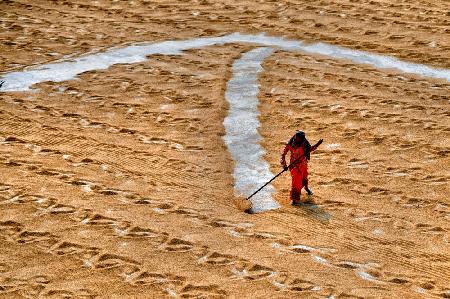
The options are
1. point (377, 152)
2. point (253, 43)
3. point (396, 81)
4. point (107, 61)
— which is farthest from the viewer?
point (253, 43)

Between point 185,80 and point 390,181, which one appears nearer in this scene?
point 390,181

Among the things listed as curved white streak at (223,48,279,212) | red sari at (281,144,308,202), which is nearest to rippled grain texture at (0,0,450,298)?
curved white streak at (223,48,279,212)

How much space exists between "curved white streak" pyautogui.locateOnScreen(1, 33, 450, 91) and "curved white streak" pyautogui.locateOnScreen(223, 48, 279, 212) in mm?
985

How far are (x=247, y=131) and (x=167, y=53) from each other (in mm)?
5318

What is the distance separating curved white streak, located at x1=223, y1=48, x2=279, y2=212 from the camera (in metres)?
12.7

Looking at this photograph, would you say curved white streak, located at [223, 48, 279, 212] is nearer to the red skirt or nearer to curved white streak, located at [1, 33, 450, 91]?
the red skirt

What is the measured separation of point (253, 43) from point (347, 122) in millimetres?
5764

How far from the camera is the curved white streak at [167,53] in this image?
1780 centimetres

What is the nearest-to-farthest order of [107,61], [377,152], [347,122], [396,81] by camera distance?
[377,152] → [347,122] → [396,81] → [107,61]

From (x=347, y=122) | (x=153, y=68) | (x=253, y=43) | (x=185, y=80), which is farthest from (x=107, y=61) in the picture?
(x=347, y=122)

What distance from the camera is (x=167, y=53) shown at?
1961 cm

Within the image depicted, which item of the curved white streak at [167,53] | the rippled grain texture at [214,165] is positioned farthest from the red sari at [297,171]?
the curved white streak at [167,53]

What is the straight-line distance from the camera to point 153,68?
729 inches

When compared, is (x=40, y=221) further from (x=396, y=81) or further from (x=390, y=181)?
(x=396, y=81)
